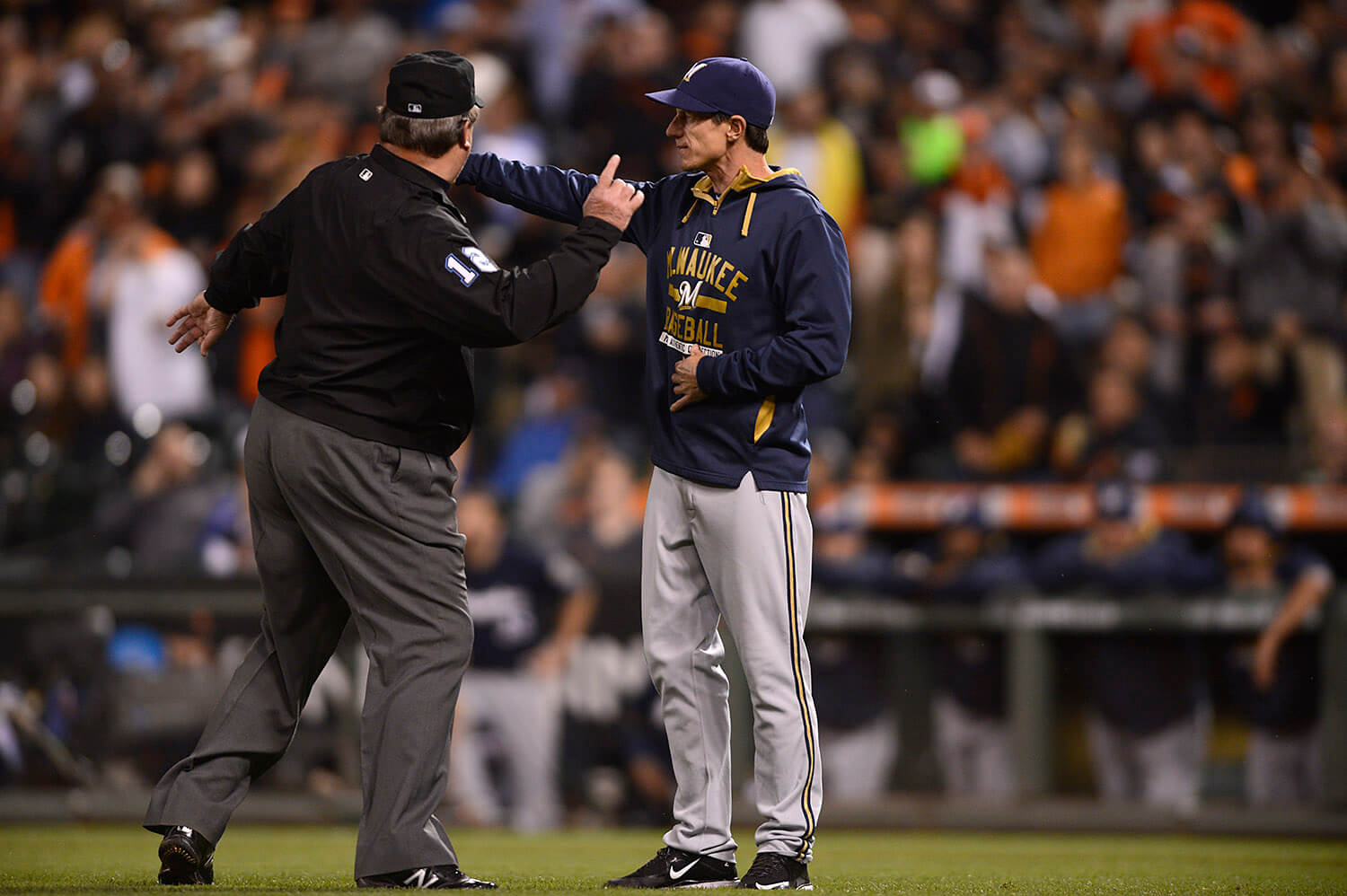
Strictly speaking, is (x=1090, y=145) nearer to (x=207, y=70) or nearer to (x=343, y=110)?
(x=343, y=110)

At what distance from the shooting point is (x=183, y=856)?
4.18 metres

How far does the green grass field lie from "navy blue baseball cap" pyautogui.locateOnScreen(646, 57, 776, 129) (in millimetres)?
2019

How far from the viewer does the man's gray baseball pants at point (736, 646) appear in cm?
434

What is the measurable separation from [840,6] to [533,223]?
294 cm

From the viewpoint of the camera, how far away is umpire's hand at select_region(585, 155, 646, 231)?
434cm

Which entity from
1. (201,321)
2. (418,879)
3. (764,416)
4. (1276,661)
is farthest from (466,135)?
(1276,661)

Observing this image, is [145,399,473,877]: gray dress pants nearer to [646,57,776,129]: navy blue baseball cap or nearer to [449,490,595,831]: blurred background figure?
[646,57,776,129]: navy blue baseball cap

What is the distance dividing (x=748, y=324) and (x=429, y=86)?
1.00m

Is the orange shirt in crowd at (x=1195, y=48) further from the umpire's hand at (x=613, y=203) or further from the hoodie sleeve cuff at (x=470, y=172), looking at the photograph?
the umpire's hand at (x=613, y=203)

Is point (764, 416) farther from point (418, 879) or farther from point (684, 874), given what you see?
point (418, 879)

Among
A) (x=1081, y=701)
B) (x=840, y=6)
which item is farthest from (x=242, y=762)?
(x=840, y=6)

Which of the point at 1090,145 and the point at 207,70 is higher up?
the point at 207,70

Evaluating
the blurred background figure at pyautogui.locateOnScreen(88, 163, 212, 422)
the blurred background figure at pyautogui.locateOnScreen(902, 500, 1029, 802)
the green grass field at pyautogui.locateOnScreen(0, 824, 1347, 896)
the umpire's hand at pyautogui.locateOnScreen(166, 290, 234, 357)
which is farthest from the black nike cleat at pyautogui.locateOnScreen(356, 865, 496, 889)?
the blurred background figure at pyautogui.locateOnScreen(88, 163, 212, 422)

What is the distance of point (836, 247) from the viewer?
14.5 ft
